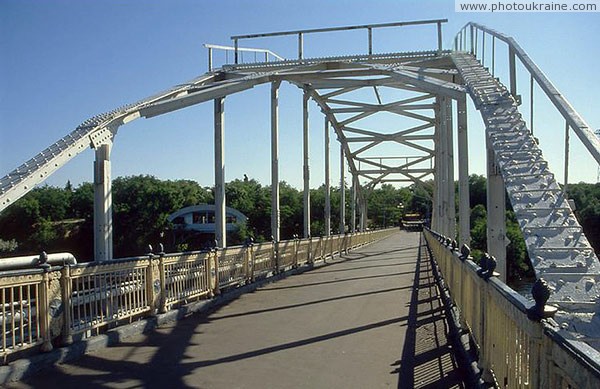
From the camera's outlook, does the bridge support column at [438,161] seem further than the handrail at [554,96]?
Yes

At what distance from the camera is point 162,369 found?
588 cm

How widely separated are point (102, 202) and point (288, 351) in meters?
6.46

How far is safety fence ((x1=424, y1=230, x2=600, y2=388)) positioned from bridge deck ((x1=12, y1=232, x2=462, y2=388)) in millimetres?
812

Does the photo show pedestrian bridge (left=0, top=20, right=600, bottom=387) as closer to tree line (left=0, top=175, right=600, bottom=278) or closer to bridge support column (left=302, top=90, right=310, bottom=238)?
bridge support column (left=302, top=90, right=310, bottom=238)

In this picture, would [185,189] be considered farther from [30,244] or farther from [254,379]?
[254,379]

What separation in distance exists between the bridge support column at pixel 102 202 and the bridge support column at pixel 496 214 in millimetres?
7719

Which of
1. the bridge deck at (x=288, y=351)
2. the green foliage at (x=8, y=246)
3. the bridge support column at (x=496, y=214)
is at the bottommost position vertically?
the green foliage at (x=8, y=246)

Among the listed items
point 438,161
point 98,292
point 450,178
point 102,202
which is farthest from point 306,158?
point 98,292

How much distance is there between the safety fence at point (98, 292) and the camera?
223 inches

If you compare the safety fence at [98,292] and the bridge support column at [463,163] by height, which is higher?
the bridge support column at [463,163]

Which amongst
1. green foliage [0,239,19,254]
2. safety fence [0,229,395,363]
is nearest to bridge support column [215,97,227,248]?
safety fence [0,229,395,363]

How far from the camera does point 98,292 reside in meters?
7.02

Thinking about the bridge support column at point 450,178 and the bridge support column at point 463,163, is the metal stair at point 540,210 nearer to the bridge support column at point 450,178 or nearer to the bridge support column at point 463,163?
the bridge support column at point 463,163

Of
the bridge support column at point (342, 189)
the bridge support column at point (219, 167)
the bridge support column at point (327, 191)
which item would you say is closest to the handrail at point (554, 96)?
the bridge support column at point (219, 167)
